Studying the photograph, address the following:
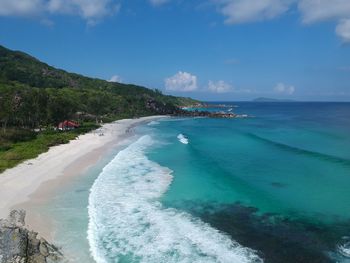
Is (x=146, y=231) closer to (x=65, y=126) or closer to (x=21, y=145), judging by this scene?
(x=21, y=145)

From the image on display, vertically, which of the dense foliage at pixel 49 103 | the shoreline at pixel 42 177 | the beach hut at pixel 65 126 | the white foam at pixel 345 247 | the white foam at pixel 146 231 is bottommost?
the white foam at pixel 345 247

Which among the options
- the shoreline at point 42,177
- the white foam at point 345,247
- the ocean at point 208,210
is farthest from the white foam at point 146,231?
the white foam at point 345,247

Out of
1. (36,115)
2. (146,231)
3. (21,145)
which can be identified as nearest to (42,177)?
(146,231)

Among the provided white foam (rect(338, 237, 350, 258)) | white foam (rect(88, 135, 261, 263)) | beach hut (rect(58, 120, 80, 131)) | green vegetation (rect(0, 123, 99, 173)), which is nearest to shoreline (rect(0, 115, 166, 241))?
green vegetation (rect(0, 123, 99, 173))

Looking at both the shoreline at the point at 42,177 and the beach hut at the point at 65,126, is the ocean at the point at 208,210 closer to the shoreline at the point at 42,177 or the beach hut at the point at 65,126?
the shoreline at the point at 42,177

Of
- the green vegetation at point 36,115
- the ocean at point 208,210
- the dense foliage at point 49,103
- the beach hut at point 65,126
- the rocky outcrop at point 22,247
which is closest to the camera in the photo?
the rocky outcrop at point 22,247

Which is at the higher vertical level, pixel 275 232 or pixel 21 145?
pixel 21 145
